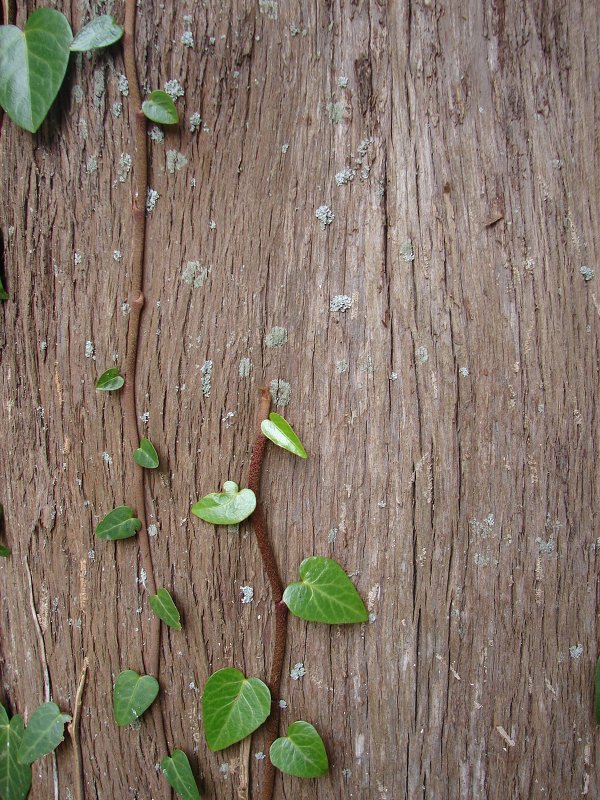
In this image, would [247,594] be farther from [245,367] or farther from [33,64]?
[33,64]

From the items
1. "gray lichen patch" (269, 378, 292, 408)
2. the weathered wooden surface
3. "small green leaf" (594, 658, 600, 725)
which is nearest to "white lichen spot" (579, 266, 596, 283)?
the weathered wooden surface

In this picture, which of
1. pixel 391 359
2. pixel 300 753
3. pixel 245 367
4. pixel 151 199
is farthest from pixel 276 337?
pixel 300 753

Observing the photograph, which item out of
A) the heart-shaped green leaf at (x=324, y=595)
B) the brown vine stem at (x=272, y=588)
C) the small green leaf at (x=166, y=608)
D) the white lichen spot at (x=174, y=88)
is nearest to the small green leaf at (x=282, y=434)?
the brown vine stem at (x=272, y=588)

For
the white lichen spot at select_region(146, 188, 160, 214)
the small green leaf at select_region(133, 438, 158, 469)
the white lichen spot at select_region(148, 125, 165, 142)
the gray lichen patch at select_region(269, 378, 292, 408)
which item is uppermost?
the white lichen spot at select_region(148, 125, 165, 142)

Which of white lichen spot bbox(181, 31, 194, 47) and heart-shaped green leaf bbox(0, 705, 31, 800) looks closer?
white lichen spot bbox(181, 31, 194, 47)

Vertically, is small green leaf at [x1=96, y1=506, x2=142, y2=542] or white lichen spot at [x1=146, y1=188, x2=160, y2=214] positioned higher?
white lichen spot at [x1=146, y1=188, x2=160, y2=214]

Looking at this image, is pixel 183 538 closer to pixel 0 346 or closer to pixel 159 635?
pixel 159 635

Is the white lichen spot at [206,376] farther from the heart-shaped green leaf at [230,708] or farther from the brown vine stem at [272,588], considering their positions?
the heart-shaped green leaf at [230,708]

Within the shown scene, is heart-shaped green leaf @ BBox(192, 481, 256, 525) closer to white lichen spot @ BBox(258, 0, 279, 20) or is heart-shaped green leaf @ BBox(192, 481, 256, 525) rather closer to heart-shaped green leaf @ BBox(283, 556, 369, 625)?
heart-shaped green leaf @ BBox(283, 556, 369, 625)
